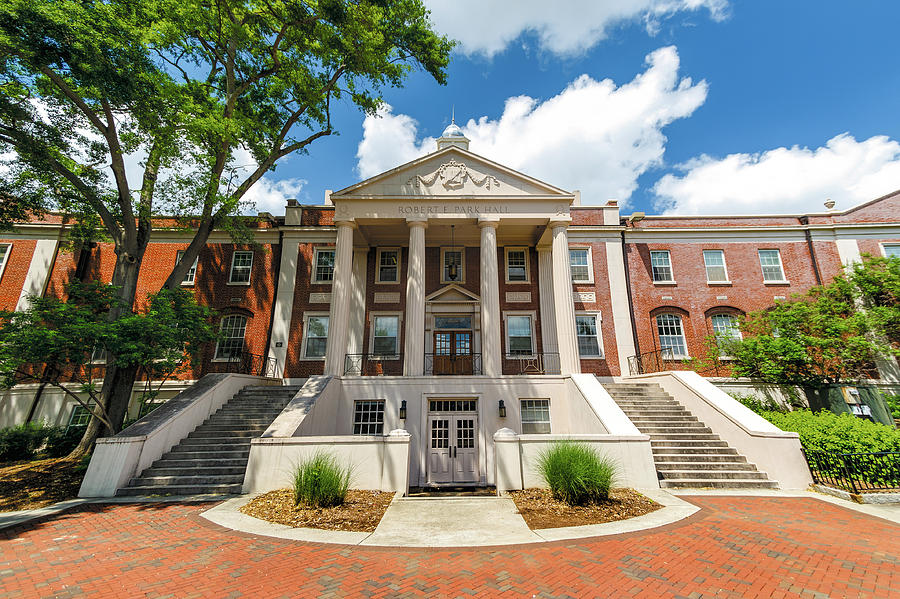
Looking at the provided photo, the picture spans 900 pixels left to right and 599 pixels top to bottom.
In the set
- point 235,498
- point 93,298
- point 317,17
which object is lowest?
point 235,498

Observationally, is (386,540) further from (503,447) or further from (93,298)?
(93,298)

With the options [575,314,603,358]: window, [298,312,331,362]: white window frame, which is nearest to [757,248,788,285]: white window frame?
[575,314,603,358]: window

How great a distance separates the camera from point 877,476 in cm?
794

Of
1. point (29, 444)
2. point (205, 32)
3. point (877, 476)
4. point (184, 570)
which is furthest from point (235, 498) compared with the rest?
point (205, 32)

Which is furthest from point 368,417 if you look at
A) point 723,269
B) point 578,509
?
point 723,269

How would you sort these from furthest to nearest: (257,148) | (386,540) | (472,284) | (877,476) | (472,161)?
1. (472,284)
2. (472,161)
3. (257,148)
4. (877,476)
5. (386,540)

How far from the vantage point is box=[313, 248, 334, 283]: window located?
17891mm

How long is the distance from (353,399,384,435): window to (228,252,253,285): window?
923 centimetres

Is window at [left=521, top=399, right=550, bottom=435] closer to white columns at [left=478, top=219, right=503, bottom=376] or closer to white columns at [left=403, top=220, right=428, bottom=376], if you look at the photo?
white columns at [left=478, top=219, right=503, bottom=376]

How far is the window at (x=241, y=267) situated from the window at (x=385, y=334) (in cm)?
659

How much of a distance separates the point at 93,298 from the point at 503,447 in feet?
44.1

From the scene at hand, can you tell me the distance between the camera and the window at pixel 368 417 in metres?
12.8

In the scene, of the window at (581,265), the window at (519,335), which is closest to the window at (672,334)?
the window at (581,265)

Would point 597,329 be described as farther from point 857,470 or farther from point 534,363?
point 857,470
